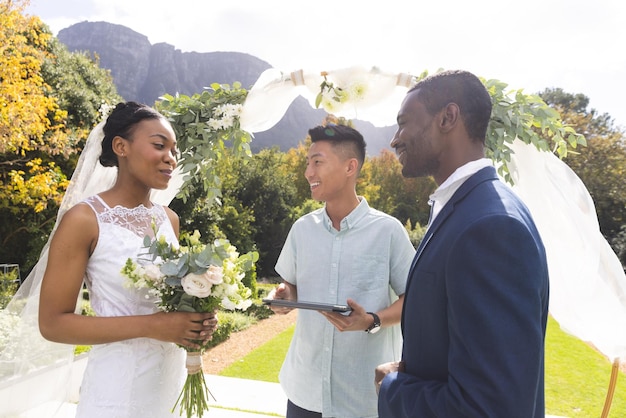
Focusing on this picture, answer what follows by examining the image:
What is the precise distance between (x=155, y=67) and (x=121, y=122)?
106m

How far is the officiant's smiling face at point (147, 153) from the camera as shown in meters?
2.54

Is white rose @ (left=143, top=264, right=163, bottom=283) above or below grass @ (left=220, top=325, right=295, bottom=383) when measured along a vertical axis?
above

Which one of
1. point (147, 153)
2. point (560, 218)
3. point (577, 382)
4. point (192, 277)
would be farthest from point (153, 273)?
point (577, 382)

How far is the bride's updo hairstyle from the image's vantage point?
2.58m

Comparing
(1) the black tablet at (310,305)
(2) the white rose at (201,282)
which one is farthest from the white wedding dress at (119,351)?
(1) the black tablet at (310,305)

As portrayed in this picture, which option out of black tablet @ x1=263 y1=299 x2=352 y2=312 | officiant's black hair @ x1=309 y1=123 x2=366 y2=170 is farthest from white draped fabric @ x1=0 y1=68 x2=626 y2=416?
black tablet @ x1=263 y1=299 x2=352 y2=312

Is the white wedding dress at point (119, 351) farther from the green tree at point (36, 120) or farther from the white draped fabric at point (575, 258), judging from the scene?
the green tree at point (36, 120)

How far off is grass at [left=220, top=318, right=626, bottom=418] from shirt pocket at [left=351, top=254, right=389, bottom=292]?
4831mm

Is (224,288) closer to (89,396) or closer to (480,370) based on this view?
(89,396)

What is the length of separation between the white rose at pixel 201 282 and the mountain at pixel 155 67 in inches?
3421

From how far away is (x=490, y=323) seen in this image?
1237 mm

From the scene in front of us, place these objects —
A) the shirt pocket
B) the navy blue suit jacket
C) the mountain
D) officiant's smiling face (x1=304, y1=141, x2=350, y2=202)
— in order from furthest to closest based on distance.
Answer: the mountain
officiant's smiling face (x1=304, y1=141, x2=350, y2=202)
the shirt pocket
the navy blue suit jacket

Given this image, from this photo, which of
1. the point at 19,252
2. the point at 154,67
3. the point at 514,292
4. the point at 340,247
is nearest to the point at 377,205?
the point at 19,252

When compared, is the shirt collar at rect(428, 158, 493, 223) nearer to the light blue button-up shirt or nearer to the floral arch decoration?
the light blue button-up shirt
